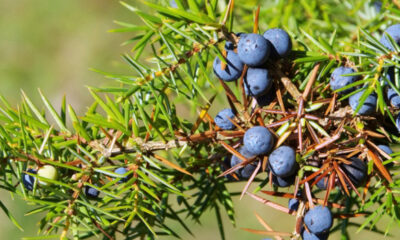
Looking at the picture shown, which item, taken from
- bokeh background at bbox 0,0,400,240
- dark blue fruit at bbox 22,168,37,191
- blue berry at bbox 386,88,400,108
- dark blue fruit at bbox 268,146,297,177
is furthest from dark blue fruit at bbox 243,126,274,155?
bokeh background at bbox 0,0,400,240

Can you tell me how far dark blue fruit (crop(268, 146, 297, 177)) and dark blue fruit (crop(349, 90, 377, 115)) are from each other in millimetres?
80

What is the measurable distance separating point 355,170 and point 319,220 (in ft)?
0.21

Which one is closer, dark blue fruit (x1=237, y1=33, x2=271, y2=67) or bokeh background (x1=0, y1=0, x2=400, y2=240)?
dark blue fruit (x1=237, y1=33, x2=271, y2=67)

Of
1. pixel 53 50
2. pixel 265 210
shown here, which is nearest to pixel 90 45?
pixel 53 50

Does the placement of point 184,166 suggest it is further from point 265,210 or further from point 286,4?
point 265,210

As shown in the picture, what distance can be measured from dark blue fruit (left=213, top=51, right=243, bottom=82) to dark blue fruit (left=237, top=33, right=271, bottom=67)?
3 centimetres

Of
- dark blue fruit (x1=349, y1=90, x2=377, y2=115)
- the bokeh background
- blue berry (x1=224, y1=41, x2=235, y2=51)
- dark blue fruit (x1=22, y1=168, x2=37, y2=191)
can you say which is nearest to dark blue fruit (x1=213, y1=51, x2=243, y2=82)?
blue berry (x1=224, y1=41, x2=235, y2=51)

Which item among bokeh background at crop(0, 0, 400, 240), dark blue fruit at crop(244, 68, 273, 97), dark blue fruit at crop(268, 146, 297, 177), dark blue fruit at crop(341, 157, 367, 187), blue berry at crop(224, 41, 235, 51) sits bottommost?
dark blue fruit at crop(341, 157, 367, 187)

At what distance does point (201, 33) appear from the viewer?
0.45 metres

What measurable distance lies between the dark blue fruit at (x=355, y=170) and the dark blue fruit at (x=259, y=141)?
85 millimetres

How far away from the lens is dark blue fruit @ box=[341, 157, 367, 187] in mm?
449

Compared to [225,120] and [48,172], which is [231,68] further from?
[48,172]

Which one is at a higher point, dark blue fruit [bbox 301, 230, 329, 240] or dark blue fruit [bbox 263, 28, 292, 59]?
dark blue fruit [bbox 263, 28, 292, 59]

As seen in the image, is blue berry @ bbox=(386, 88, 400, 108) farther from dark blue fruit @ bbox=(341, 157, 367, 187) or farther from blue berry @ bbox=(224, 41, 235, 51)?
blue berry @ bbox=(224, 41, 235, 51)
